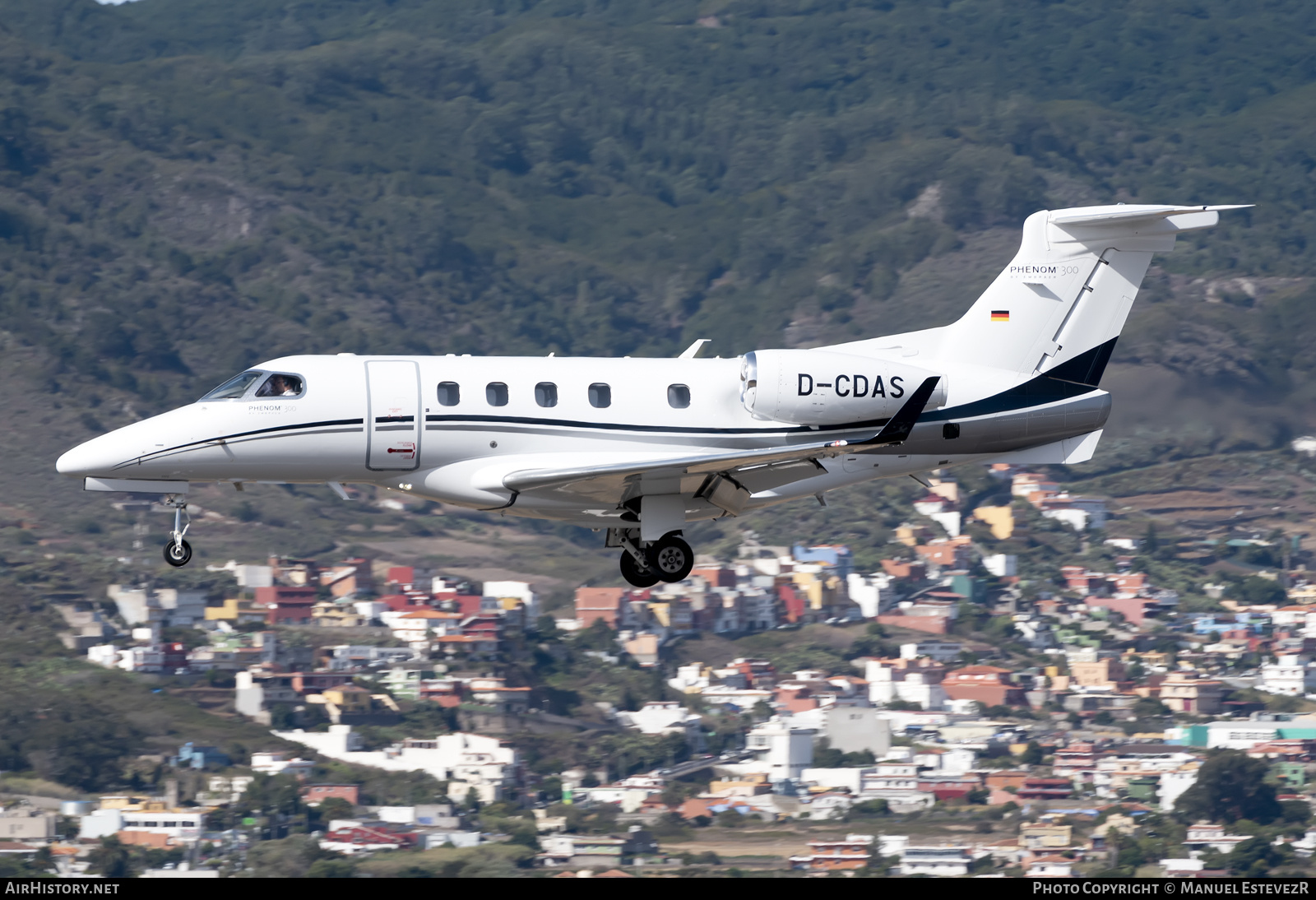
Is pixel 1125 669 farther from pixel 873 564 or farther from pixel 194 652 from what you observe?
pixel 194 652

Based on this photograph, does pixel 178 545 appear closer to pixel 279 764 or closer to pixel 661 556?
pixel 661 556

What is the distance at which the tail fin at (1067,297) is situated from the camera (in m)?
28.0

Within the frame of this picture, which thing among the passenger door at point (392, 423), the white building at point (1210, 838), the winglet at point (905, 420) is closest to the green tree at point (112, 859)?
the white building at point (1210, 838)

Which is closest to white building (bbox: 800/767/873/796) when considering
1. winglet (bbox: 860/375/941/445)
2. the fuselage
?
the fuselage

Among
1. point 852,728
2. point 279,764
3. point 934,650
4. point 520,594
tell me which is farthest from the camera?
point 934,650

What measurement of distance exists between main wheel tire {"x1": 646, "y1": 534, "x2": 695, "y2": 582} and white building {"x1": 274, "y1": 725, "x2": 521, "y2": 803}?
51.1 m

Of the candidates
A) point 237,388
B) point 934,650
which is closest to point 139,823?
point 237,388

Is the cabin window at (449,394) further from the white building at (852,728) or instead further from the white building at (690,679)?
the white building at (690,679)

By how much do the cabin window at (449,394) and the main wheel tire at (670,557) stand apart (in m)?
3.30

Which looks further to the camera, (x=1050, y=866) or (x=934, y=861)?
(x=934, y=861)

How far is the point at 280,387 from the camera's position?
1016 inches

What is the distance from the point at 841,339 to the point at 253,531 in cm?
7215

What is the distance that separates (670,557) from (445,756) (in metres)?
56.1

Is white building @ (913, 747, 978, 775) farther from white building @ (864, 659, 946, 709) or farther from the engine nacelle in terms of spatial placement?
the engine nacelle
